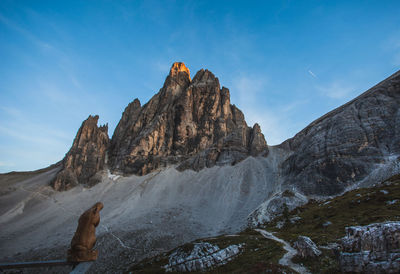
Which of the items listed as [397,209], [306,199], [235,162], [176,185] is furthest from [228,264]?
[235,162]

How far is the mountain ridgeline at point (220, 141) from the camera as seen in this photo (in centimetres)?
5916

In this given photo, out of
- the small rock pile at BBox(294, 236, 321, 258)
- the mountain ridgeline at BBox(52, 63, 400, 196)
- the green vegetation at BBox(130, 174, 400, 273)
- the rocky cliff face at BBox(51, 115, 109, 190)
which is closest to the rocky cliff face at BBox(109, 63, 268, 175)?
the mountain ridgeline at BBox(52, 63, 400, 196)

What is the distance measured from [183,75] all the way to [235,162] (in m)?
78.6

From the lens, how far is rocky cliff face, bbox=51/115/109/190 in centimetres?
9319

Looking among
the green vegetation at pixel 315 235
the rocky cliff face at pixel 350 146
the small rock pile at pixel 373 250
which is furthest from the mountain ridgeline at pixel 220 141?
the small rock pile at pixel 373 250

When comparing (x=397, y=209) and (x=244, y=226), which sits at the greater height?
(x=397, y=209)

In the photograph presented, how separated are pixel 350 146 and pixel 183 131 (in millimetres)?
77676

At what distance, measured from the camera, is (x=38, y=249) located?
47594mm

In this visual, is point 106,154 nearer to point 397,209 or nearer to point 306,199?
point 306,199

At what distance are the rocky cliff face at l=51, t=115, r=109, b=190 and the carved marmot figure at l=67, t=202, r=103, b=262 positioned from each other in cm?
9664

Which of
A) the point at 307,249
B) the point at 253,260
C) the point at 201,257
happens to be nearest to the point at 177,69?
the point at 201,257

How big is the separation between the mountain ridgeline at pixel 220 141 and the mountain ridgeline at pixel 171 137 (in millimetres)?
429

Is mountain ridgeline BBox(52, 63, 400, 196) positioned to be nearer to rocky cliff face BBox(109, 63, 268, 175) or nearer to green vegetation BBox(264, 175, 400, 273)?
rocky cliff face BBox(109, 63, 268, 175)

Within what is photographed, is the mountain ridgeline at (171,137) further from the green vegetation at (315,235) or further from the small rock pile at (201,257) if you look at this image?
the small rock pile at (201,257)
